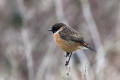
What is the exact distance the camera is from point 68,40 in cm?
676

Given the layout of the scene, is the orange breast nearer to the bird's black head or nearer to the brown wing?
the brown wing

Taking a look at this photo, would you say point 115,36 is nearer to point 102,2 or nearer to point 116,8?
point 116,8

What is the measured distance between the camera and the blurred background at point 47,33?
9.94m

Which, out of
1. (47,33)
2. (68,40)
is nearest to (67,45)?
(68,40)

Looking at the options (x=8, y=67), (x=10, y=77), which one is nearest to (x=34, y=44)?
(x=8, y=67)

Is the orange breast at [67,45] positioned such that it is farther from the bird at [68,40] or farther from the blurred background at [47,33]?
the blurred background at [47,33]

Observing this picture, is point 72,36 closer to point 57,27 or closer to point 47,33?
point 57,27

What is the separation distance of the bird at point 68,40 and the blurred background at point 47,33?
2465 millimetres

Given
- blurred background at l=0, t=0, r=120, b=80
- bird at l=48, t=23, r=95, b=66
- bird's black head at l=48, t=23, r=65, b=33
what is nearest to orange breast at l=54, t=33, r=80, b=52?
bird at l=48, t=23, r=95, b=66

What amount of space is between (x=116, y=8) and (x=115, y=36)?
1.26 metres

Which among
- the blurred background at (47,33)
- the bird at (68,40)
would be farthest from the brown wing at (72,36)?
the blurred background at (47,33)

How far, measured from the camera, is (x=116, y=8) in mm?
11906

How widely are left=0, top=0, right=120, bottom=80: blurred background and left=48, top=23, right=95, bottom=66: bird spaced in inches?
97.0

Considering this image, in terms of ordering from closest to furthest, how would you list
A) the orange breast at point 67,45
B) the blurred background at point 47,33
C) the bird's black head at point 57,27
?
the orange breast at point 67,45 → the bird's black head at point 57,27 → the blurred background at point 47,33
